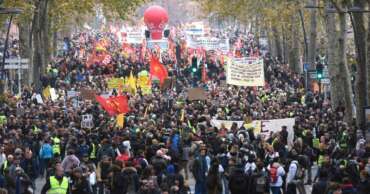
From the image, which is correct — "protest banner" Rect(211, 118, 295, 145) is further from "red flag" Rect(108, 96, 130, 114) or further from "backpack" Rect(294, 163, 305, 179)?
"backpack" Rect(294, 163, 305, 179)

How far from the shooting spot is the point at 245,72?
133 feet

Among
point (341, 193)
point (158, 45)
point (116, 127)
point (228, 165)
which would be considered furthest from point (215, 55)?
point (341, 193)

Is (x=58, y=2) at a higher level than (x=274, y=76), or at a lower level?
higher

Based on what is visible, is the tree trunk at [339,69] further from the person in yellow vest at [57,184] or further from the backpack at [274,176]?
the person in yellow vest at [57,184]

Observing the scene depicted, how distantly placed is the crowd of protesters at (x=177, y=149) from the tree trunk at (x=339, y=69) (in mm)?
527

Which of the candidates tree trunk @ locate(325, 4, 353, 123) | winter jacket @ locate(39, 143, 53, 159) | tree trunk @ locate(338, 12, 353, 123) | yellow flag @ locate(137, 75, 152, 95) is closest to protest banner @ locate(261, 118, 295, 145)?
winter jacket @ locate(39, 143, 53, 159)

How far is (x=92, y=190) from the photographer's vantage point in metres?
20.1

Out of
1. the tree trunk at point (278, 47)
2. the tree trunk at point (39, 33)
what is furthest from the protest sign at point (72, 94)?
the tree trunk at point (278, 47)

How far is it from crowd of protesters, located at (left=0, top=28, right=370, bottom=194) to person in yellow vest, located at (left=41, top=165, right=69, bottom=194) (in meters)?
0.02

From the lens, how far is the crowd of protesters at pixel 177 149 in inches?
774

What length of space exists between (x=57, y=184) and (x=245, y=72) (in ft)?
73.2

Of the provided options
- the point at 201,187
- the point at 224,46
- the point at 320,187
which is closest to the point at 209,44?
the point at 224,46

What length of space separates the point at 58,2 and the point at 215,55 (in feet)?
41.0

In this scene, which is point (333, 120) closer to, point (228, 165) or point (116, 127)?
point (116, 127)
